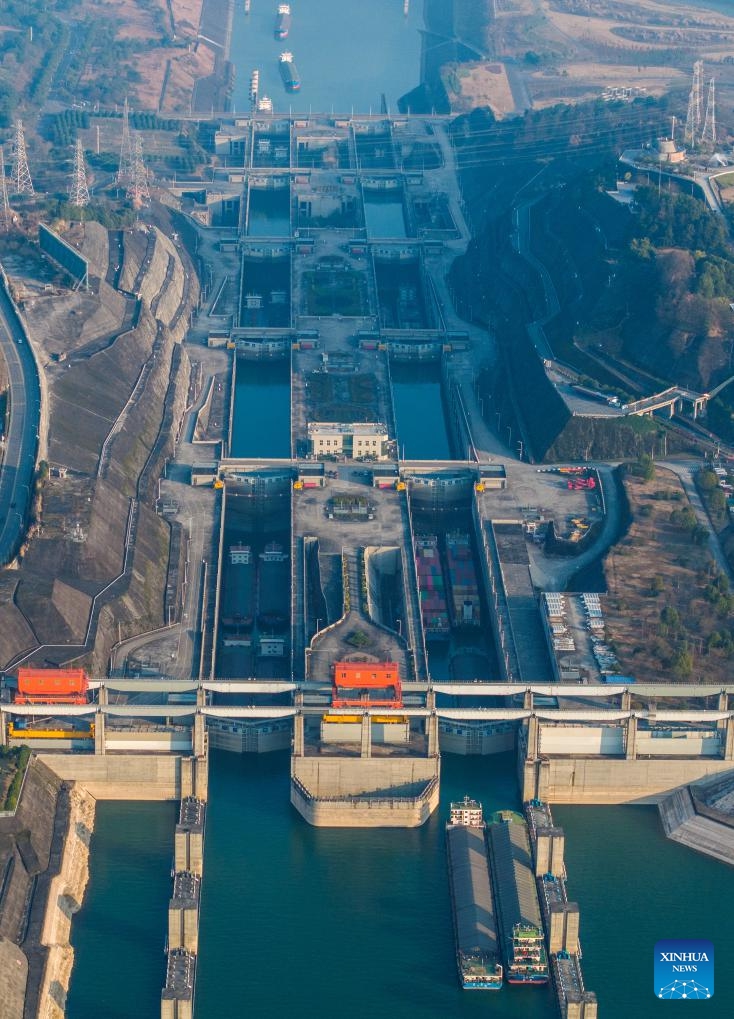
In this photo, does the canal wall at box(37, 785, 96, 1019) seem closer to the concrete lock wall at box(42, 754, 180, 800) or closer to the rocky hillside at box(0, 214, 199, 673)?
the concrete lock wall at box(42, 754, 180, 800)

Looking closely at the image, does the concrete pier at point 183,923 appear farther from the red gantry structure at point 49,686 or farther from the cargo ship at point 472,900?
the red gantry structure at point 49,686

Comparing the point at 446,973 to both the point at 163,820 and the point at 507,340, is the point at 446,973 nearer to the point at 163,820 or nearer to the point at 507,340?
the point at 163,820

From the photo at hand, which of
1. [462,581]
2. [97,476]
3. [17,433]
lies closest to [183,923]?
[462,581]

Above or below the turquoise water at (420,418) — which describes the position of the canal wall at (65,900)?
below

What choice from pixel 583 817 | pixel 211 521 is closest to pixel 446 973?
pixel 583 817

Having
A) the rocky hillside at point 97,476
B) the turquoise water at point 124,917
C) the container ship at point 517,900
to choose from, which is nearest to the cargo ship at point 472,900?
the container ship at point 517,900

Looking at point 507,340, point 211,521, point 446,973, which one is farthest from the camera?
point 507,340
